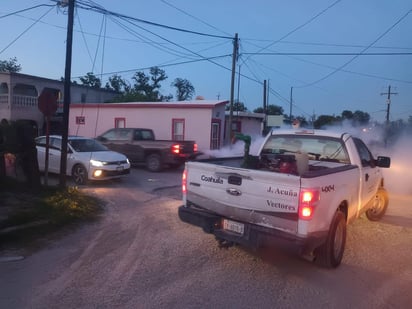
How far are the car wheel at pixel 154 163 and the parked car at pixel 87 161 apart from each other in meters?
3.20

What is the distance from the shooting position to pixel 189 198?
578cm

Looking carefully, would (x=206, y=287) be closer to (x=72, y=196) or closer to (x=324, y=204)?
(x=324, y=204)

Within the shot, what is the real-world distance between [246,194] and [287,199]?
59cm

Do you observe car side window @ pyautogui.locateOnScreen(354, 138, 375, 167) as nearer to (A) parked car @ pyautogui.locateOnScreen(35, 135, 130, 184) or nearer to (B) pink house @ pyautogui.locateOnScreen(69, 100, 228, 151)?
(A) parked car @ pyautogui.locateOnScreen(35, 135, 130, 184)

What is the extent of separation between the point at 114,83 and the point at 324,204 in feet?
186

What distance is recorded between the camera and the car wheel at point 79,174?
1227cm

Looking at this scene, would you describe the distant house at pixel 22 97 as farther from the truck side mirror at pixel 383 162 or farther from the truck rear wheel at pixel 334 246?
the truck rear wheel at pixel 334 246

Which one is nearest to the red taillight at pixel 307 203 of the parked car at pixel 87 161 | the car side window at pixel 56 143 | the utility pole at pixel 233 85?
the parked car at pixel 87 161

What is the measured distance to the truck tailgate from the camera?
4.72m

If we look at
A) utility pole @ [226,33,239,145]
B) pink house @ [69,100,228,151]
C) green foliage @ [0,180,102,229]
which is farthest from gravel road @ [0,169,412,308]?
utility pole @ [226,33,239,145]

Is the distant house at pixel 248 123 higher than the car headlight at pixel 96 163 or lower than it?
higher

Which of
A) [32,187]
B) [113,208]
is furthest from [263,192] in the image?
[32,187]

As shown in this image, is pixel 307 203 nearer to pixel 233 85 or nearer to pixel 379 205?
pixel 379 205

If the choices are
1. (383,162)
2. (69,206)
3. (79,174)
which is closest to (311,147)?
(383,162)
